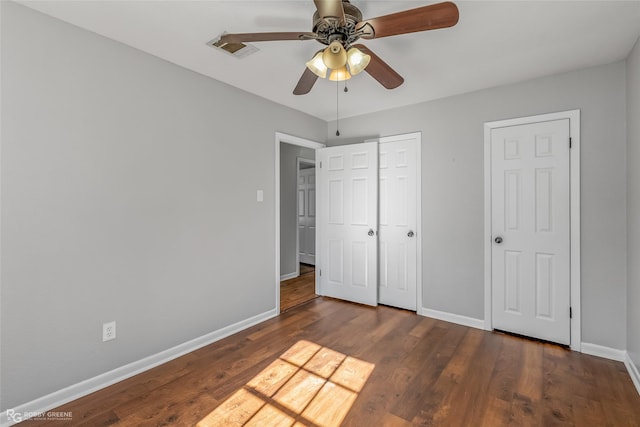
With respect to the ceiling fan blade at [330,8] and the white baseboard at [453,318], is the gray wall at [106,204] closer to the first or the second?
the ceiling fan blade at [330,8]

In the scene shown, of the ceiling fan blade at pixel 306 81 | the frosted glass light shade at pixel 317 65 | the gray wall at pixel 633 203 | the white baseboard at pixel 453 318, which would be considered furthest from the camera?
the white baseboard at pixel 453 318

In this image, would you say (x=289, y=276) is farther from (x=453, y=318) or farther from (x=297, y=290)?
(x=453, y=318)

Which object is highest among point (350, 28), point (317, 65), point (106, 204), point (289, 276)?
point (350, 28)

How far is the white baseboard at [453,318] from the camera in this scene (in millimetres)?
3088

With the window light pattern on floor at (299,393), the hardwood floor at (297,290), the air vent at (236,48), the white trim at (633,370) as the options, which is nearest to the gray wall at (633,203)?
the white trim at (633,370)

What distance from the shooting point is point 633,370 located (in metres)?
2.17

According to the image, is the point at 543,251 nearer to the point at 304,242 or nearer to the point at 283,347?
the point at 283,347

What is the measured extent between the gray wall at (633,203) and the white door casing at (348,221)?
2183 millimetres

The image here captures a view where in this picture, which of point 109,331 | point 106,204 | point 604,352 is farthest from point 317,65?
point 604,352

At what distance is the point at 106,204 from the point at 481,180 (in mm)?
3286

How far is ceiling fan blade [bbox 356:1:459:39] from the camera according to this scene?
1.36 m

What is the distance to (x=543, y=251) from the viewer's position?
276cm

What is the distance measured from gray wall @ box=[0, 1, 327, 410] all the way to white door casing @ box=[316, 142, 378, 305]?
1.35 m

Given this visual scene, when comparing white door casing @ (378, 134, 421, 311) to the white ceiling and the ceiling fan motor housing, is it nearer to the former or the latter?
the white ceiling
